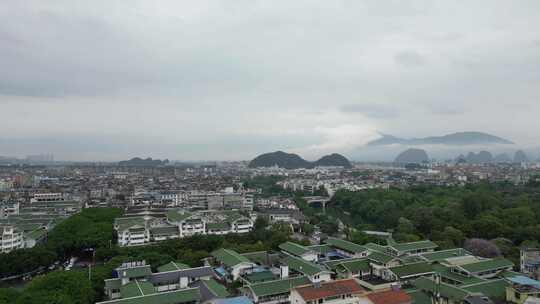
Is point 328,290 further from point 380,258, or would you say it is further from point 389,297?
point 380,258

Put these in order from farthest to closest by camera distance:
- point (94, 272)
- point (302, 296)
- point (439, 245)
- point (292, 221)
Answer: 1. point (292, 221)
2. point (439, 245)
3. point (94, 272)
4. point (302, 296)

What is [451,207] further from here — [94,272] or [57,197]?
[57,197]

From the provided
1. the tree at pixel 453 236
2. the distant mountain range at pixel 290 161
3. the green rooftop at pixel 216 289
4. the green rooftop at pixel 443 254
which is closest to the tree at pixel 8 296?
the green rooftop at pixel 216 289

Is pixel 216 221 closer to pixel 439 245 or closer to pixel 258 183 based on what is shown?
pixel 439 245

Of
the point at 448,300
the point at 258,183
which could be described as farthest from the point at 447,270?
the point at 258,183

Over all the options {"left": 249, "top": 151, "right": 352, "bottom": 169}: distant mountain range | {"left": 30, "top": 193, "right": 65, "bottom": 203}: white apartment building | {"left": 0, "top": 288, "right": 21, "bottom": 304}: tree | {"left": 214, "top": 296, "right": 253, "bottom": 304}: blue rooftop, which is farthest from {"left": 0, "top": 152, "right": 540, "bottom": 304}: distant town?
{"left": 249, "top": 151, "right": 352, "bottom": 169}: distant mountain range

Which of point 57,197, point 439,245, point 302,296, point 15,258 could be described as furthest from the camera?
point 57,197

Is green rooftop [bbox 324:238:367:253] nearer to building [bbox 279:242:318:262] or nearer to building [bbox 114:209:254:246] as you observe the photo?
building [bbox 279:242:318:262]

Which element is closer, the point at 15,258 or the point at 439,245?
the point at 15,258
